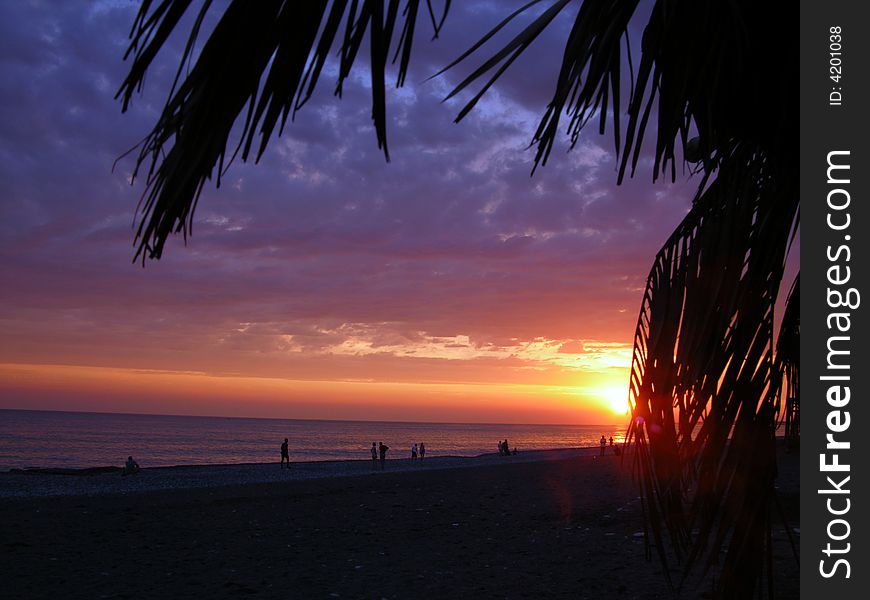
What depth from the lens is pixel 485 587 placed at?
8.80 metres

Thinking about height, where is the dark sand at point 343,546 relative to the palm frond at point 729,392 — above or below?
below

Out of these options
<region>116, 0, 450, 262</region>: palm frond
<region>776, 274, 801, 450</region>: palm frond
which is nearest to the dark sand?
<region>776, 274, 801, 450</region>: palm frond

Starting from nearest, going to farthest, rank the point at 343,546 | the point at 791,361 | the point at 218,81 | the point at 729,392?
1. the point at 218,81
2. the point at 729,392
3. the point at 791,361
4. the point at 343,546

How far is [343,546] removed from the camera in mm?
11844

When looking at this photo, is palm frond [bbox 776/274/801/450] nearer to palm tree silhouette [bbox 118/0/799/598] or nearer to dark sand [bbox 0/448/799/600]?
palm tree silhouette [bbox 118/0/799/598]

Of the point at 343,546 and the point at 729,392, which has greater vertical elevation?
the point at 729,392

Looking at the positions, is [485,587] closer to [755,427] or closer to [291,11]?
[755,427]

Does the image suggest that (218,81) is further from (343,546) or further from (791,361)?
(343,546)

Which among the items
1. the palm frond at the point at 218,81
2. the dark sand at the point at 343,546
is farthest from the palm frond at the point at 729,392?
the dark sand at the point at 343,546

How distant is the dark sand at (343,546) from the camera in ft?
29.1

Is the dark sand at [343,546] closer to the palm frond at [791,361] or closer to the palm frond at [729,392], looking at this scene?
the palm frond at [791,361]

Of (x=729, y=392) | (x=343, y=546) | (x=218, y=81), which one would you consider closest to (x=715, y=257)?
(x=729, y=392)
